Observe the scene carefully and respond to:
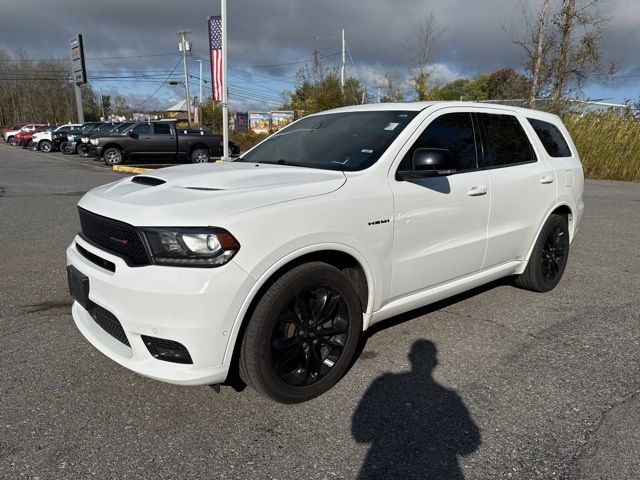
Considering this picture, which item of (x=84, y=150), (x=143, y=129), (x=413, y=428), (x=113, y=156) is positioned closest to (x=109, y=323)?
(x=413, y=428)

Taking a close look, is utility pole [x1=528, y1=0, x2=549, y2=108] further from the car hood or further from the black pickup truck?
the car hood

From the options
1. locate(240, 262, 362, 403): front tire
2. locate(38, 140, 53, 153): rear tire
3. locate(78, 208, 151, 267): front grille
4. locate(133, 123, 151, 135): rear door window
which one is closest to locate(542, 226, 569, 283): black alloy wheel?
locate(240, 262, 362, 403): front tire

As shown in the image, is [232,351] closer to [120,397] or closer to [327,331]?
[327,331]

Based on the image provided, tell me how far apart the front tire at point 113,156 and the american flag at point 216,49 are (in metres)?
6.40

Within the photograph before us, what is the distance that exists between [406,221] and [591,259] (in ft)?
14.1

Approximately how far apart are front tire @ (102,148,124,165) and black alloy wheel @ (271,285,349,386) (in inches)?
759

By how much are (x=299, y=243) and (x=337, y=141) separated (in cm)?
131

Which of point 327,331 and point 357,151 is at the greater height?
point 357,151

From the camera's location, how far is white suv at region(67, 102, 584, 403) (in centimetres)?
243

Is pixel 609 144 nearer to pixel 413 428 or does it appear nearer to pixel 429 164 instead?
pixel 429 164

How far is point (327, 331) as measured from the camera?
2.95 metres

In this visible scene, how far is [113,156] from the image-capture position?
1992cm

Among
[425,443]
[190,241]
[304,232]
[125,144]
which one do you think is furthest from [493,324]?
[125,144]

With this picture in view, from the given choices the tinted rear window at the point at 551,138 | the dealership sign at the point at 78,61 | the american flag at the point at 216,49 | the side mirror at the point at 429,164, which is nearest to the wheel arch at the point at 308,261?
the side mirror at the point at 429,164
